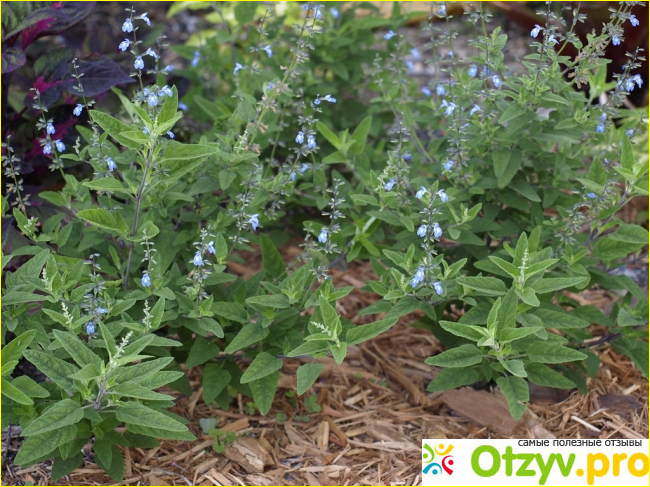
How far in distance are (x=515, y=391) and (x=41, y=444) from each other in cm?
159

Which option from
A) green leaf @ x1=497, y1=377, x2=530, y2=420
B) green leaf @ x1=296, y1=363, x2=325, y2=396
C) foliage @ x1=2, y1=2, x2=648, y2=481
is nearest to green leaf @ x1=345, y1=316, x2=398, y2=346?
foliage @ x1=2, y1=2, x2=648, y2=481

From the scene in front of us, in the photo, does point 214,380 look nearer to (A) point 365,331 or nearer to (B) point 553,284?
(A) point 365,331

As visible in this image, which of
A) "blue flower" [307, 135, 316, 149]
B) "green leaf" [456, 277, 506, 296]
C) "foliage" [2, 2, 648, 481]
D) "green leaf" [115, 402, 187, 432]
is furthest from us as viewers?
"blue flower" [307, 135, 316, 149]

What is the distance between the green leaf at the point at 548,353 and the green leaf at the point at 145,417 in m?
1.23

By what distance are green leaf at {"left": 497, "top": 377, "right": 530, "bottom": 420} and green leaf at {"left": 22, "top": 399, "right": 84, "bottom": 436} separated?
1.40 meters

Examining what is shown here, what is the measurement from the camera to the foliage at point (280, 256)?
2496 millimetres

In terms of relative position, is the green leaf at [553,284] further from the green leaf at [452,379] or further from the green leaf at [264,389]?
the green leaf at [264,389]

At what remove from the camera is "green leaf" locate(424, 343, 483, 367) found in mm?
2564

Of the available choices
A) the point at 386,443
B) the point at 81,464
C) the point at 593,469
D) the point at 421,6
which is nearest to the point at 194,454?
the point at 81,464

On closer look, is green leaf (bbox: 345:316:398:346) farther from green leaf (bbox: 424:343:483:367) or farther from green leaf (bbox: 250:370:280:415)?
green leaf (bbox: 250:370:280:415)

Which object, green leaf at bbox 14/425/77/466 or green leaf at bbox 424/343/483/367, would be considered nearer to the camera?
green leaf at bbox 14/425/77/466

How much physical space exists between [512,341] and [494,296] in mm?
230

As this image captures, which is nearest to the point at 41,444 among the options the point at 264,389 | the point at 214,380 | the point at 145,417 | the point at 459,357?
the point at 145,417

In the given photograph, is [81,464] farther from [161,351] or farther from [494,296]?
[494,296]
